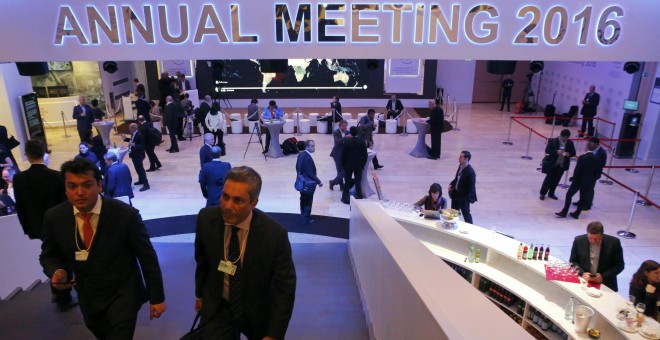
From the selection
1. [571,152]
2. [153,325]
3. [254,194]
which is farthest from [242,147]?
[254,194]

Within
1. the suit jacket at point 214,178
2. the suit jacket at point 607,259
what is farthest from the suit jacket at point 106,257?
the suit jacket at point 607,259

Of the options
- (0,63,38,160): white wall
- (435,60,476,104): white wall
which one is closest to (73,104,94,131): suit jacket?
(0,63,38,160): white wall

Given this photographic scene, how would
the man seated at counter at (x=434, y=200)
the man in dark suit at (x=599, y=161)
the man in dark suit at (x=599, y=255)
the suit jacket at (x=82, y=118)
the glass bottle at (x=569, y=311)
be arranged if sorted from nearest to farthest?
the glass bottle at (x=569, y=311) → the man in dark suit at (x=599, y=255) → the man seated at counter at (x=434, y=200) → the man in dark suit at (x=599, y=161) → the suit jacket at (x=82, y=118)

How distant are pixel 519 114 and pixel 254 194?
17.9 m

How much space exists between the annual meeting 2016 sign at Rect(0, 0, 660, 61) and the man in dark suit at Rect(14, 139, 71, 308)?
2.08 meters

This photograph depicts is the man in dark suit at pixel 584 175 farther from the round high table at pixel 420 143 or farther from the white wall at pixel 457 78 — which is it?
the white wall at pixel 457 78

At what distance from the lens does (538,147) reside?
44.1ft

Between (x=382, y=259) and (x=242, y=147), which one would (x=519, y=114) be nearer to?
(x=242, y=147)

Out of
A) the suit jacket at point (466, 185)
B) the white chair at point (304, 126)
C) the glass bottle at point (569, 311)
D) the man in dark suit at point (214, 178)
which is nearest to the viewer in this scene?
the glass bottle at point (569, 311)

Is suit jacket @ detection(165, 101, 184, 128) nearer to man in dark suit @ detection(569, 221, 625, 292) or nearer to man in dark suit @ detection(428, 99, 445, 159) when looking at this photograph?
man in dark suit @ detection(428, 99, 445, 159)

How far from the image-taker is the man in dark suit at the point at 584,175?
8336 mm

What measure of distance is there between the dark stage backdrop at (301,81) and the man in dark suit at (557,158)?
1005cm

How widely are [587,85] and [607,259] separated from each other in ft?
41.2

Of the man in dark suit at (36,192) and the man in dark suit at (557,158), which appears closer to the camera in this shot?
the man in dark suit at (36,192)
